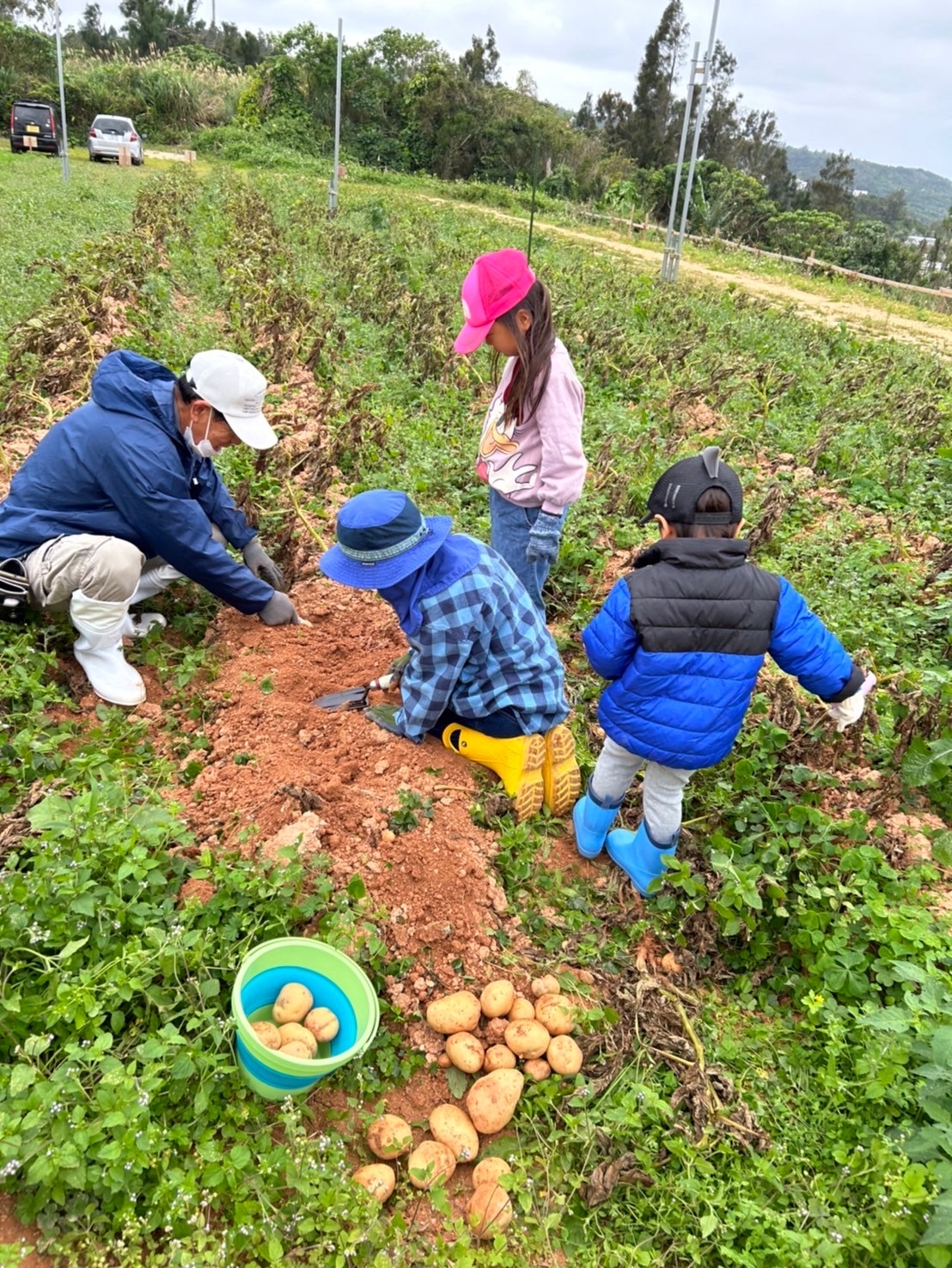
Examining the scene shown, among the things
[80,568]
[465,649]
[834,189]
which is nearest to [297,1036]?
[465,649]

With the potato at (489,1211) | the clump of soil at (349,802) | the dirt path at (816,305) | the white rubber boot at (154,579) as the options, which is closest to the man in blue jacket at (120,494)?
the white rubber boot at (154,579)

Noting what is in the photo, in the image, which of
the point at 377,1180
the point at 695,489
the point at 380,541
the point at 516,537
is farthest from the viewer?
the point at 516,537

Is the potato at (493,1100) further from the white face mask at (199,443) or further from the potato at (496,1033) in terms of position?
the white face mask at (199,443)

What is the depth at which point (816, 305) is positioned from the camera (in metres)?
13.5

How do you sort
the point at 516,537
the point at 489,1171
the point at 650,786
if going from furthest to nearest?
1. the point at 516,537
2. the point at 650,786
3. the point at 489,1171

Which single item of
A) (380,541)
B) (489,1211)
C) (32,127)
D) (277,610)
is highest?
(32,127)

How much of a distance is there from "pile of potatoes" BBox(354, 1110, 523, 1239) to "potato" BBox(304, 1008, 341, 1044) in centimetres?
22

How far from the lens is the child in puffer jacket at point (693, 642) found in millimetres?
2293

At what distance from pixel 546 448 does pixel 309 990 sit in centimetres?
204

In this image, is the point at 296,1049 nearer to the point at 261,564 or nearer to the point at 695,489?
the point at 695,489

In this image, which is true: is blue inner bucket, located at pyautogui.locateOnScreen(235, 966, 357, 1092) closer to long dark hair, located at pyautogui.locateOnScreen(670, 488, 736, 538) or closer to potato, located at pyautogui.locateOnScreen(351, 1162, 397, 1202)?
potato, located at pyautogui.locateOnScreen(351, 1162, 397, 1202)

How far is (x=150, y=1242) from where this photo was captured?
5.31 ft

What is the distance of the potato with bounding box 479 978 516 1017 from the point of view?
2.14 meters

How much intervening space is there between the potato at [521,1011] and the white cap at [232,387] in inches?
80.8
